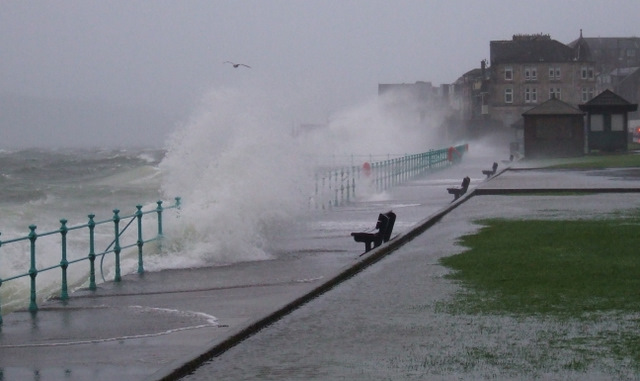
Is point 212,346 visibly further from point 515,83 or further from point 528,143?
point 515,83

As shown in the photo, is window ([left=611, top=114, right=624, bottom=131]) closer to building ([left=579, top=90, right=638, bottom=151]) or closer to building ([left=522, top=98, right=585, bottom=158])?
building ([left=579, top=90, right=638, bottom=151])

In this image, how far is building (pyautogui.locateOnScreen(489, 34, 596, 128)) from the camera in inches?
4026

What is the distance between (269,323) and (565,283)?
333cm

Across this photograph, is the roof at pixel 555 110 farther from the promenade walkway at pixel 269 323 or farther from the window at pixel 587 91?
the window at pixel 587 91

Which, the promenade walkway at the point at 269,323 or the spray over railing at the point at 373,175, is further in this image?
the spray over railing at the point at 373,175

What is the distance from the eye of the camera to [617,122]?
2023 inches

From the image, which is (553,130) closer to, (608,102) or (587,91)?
(608,102)

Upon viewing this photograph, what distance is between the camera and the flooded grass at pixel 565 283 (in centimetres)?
818

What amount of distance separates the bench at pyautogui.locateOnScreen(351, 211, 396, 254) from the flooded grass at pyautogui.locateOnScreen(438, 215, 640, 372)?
116 centimetres

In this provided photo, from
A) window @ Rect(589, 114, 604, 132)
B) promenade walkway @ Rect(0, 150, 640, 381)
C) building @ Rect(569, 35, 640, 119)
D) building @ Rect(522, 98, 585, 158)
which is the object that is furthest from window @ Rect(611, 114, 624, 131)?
building @ Rect(569, 35, 640, 119)

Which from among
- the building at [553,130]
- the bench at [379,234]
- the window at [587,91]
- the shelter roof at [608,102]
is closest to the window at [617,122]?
the shelter roof at [608,102]

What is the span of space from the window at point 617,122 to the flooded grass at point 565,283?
3503 cm

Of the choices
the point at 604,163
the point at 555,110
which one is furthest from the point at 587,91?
the point at 604,163

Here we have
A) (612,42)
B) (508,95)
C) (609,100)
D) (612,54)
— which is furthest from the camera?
(612,42)
